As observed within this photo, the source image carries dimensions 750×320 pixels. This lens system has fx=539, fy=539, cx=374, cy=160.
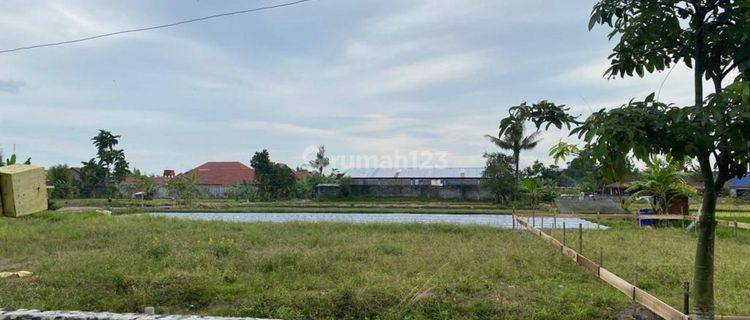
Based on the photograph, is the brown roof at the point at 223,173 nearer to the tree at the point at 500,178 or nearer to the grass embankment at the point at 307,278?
the tree at the point at 500,178

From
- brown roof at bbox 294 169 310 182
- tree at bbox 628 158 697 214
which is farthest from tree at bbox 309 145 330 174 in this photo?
tree at bbox 628 158 697 214

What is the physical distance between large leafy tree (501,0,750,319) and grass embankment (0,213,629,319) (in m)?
2.12

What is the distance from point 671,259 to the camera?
7.61 meters

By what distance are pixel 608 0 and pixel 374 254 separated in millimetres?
5431

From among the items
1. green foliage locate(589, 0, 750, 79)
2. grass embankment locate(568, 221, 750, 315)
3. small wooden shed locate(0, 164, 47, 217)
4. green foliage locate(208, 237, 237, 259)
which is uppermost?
green foliage locate(589, 0, 750, 79)

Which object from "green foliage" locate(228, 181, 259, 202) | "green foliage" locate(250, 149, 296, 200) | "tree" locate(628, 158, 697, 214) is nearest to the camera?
"tree" locate(628, 158, 697, 214)

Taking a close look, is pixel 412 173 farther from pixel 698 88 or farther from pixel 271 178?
pixel 698 88

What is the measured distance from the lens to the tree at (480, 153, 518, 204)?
95.2ft

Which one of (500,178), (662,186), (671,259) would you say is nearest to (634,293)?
(671,259)

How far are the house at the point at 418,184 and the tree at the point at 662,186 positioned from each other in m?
17.3

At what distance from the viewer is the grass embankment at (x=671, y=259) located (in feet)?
17.3

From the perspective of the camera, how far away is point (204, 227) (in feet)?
38.8

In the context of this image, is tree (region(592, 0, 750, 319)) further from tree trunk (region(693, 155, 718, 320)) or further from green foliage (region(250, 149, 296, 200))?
green foliage (region(250, 149, 296, 200))

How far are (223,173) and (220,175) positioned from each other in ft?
1.64
